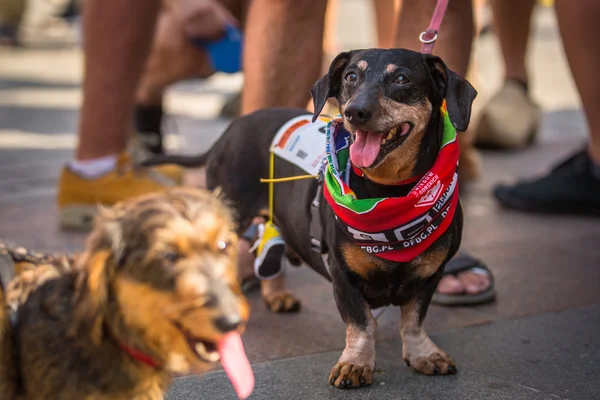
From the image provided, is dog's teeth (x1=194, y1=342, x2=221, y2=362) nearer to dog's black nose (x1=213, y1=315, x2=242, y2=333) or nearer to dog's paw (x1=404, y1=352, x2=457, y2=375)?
dog's black nose (x1=213, y1=315, x2=242, y2=333)

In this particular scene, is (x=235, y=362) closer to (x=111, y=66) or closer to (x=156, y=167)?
(x=111, y=66)

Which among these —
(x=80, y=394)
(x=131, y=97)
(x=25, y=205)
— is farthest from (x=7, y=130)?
(x=80, y=394)

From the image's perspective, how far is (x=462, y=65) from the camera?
12.6 ft

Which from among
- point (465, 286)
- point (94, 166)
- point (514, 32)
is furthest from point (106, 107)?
point (514, 32)

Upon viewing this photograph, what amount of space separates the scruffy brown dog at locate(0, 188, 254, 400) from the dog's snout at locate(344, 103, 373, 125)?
96cm

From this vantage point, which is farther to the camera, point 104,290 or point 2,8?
point 2,8

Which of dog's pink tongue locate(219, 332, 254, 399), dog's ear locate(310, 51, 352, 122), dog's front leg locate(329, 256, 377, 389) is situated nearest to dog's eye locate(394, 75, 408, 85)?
dog's ear locate(310, 51, 352, 122)

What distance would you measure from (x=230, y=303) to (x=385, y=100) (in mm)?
1263

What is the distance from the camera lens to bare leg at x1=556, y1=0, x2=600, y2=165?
4348 mm

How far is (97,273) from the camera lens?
176 cm

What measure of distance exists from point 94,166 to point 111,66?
0.51 meters

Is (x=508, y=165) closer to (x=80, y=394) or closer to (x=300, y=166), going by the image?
(x=300, y=166)

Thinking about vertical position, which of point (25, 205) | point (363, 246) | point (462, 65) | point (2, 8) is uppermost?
point (462, 65)

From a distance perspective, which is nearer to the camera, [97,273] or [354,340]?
[97,273]
